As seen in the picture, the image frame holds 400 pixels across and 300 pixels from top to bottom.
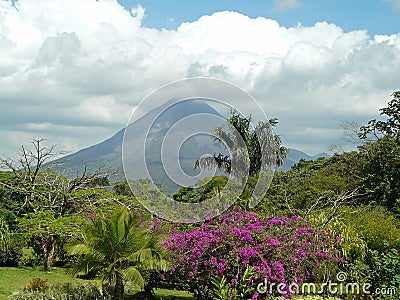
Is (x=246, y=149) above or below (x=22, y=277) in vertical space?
above

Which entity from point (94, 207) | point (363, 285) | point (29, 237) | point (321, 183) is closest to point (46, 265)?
point (29, 237)

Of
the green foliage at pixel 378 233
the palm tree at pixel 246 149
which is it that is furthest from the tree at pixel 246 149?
the green foliage at pixel 378 233

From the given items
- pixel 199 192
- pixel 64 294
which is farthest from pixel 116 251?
pixel 199 192

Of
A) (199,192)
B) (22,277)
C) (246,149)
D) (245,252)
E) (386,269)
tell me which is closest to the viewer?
(245,252)

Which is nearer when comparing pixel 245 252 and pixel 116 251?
pixel 245 252

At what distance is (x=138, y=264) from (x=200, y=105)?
404 cm

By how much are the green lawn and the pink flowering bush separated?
177cm

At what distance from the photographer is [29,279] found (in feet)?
43.7

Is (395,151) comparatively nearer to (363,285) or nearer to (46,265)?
(363,285)

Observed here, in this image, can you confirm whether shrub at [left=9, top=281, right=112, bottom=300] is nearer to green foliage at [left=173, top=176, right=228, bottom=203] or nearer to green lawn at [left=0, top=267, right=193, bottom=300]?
green lawn at [left=0, top=267, right=193, bottom=300]

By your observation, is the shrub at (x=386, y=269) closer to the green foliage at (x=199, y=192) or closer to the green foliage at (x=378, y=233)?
the green foliage at (x=378, y=233)

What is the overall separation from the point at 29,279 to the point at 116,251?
18.0 feet

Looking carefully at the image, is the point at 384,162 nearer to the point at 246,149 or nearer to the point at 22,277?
the point at 246,149

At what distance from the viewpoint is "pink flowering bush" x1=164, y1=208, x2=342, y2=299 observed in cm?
899
